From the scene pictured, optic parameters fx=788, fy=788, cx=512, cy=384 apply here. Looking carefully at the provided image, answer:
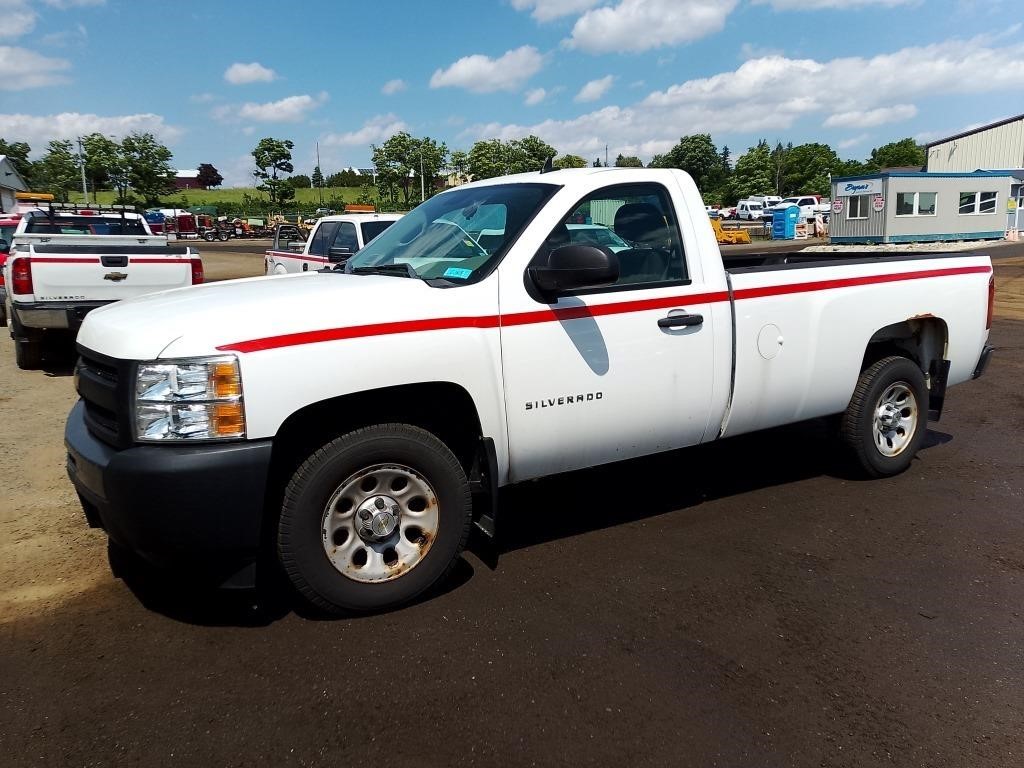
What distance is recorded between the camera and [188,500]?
9.86 feet

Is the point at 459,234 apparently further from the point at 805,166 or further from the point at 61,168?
the point at 805,166

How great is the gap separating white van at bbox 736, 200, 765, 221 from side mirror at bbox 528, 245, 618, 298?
2529 inches

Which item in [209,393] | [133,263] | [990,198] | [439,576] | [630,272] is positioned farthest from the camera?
[990,198]

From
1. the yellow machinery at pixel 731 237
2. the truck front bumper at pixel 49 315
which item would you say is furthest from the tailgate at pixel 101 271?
the yellow machinery at pixel 731 237

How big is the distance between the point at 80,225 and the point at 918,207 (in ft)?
95.3

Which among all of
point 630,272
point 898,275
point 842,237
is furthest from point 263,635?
point 842,237

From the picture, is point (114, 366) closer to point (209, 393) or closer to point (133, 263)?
point (209, 393)

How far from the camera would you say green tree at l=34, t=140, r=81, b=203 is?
227ft

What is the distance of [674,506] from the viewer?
4.92m

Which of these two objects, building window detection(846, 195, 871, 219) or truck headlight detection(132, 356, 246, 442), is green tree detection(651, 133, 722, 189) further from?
truck headlight detection(132, 356, 246, 442)

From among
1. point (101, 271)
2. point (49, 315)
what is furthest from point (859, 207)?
point (49, 315)

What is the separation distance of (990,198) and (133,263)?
33961 mm

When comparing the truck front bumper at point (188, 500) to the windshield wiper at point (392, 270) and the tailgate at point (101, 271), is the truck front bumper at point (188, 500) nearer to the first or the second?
the windshield wiper at point (392, 270)

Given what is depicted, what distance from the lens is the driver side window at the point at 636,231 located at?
4109 mm
